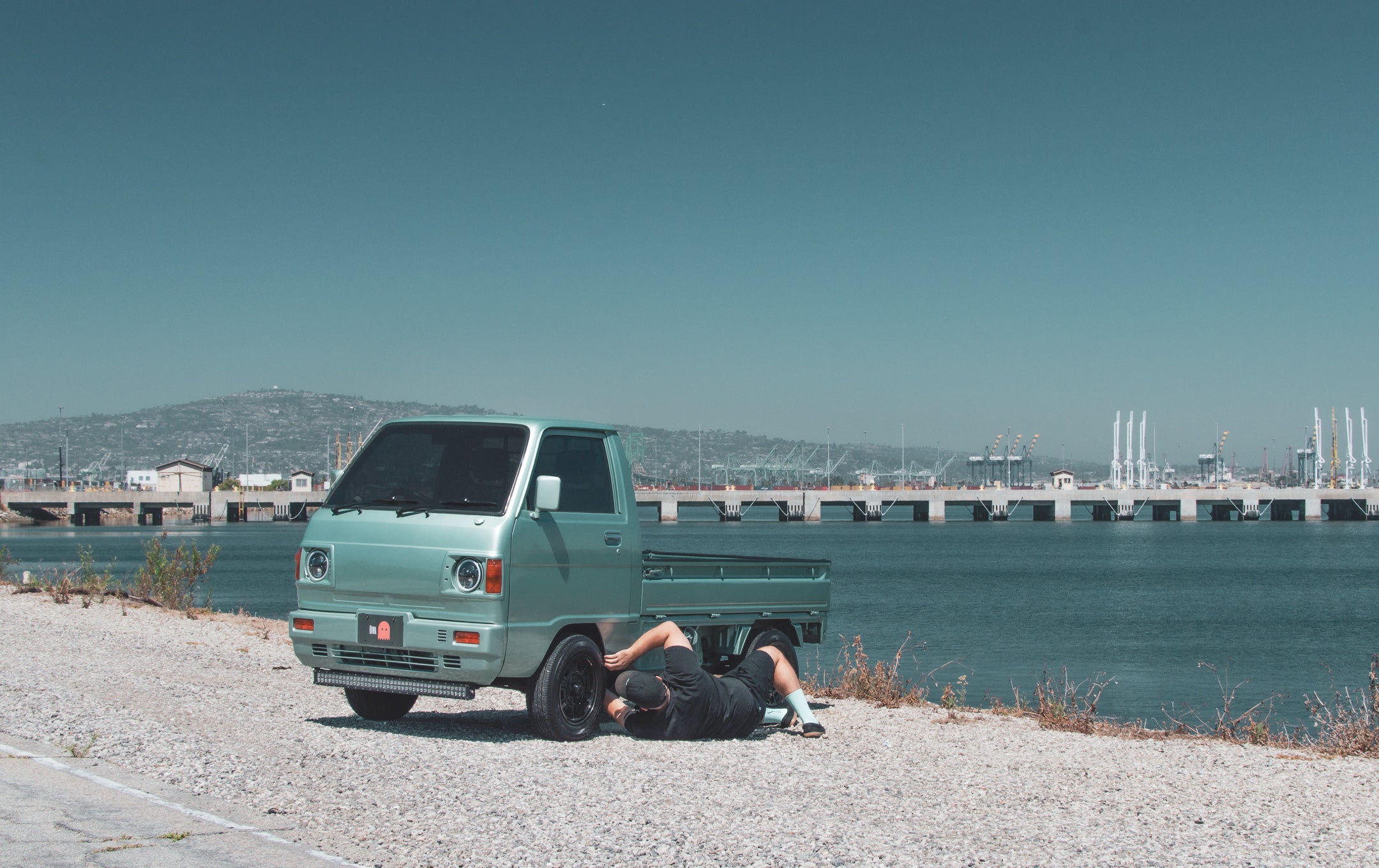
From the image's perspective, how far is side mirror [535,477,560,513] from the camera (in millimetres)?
8766

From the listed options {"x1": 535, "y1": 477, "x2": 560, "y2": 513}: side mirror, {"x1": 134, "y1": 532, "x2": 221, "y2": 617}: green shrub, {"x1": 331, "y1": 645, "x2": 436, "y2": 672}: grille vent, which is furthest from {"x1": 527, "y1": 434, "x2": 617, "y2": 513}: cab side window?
{"x1": 134, "y1": 532, "x2": 221, "y2": 617}: green shrub

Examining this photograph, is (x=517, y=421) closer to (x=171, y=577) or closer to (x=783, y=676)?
(x=783, y=676)

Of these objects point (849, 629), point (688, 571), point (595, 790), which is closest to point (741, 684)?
point (688, 571)

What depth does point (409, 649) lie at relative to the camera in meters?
9.00

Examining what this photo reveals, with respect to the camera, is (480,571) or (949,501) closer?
(480,571)

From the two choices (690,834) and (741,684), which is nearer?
(690,834)

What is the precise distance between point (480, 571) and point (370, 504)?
1.21 m

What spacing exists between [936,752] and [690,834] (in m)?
3.90

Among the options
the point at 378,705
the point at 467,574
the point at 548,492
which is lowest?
the point at 378,705

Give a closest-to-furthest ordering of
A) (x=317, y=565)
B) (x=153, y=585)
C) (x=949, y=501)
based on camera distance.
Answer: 1. (x=317, y=565)
2. (x=153, y=585)
3. (x=949, y=501)

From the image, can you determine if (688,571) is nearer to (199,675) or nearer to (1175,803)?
(1175,803)

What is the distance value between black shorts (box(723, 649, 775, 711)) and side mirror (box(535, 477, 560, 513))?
93.2 inches

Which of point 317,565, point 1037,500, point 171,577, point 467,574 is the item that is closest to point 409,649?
point 467,574

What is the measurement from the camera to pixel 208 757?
313 inches
